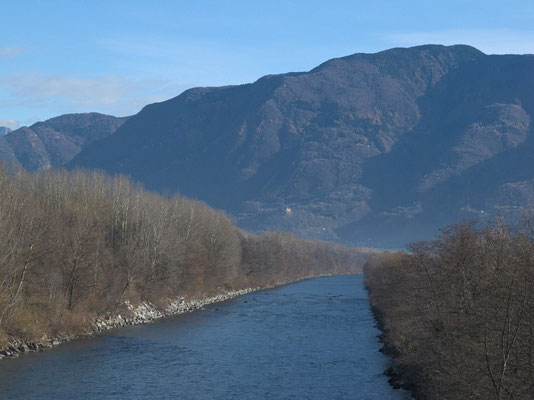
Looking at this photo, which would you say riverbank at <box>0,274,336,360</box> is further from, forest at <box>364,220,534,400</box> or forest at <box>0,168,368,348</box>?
forest at <box>364,220,534,400</box>

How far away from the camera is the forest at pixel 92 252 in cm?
5316

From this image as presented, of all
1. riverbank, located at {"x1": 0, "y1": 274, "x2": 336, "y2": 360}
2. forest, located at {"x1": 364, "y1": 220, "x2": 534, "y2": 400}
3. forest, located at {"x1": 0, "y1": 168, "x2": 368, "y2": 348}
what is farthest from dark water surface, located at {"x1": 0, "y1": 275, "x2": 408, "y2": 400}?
forest, located at {"x1": 364, "y1": 220, "x2": 534, "y2": 400}

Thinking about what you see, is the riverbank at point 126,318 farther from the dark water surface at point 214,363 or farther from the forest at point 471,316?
the forest at point 471,316

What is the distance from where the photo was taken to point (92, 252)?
64500mm

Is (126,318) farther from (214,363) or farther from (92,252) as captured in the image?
(214,363)

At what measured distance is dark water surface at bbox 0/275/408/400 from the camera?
39.2 meters

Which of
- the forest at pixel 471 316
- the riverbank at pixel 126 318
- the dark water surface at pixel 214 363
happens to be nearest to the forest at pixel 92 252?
the riverbank at pixel 126 318

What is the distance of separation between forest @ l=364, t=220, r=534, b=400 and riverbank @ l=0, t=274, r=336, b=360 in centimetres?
2701

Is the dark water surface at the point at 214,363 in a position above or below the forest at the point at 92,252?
below

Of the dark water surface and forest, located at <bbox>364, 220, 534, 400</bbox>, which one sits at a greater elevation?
forest, located at <bbox>364, 220, 534, 400</bbox>

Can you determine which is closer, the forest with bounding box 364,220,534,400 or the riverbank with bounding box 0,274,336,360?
the forest with bounding box 364,220,534,400

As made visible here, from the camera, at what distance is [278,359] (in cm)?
5075

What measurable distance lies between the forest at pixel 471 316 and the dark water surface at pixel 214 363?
5.47 metres

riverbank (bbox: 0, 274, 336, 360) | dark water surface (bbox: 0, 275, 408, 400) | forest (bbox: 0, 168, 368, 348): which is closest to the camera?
dark water surface (bbox: 0, 275, 408, 400)
